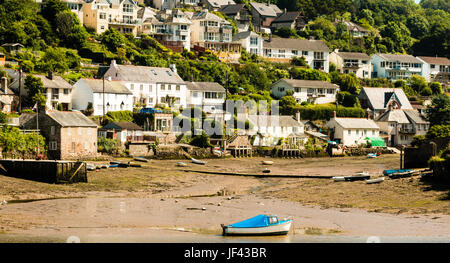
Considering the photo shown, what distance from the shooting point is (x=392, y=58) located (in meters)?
118

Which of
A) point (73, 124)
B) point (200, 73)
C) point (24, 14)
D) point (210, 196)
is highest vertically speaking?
point (24, 14)

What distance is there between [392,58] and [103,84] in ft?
213

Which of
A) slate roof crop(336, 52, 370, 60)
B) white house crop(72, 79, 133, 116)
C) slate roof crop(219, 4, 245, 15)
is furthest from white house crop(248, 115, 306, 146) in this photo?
slate roof crop(219, 4, 245, 15)

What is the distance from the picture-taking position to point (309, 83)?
3654 inches

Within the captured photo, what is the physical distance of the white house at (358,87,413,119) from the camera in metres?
92.7

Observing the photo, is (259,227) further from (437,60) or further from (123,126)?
(437,60)

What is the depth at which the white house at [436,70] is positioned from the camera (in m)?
119

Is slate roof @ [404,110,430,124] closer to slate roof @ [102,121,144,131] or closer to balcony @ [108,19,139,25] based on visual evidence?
slate roof @ [102,121,144,131]

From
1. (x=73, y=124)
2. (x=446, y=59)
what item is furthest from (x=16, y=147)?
(x=446, y=59)

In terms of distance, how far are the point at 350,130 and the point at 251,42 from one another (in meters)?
31.2

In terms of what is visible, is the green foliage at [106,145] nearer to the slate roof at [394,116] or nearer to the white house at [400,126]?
the white house at [400,126]

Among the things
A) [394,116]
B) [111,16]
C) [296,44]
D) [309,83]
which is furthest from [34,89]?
[296,44]

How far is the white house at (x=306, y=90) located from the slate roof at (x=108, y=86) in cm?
2533
